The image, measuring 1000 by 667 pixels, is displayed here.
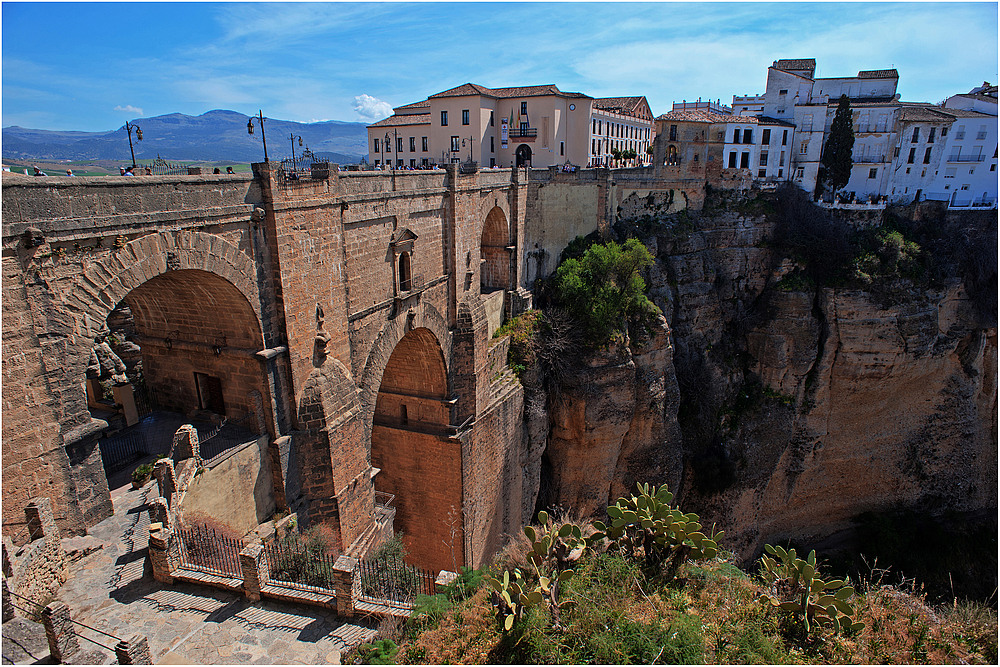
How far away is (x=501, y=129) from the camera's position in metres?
35.4

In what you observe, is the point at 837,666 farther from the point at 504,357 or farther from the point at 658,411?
the point at 658,411

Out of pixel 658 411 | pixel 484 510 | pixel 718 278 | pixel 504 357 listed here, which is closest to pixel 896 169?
pixel 718 278

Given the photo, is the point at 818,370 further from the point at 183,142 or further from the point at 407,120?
the point at 183,142

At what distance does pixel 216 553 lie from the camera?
9344mm

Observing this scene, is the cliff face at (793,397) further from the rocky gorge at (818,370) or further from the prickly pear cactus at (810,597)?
the prickly pear cactus at (810,597)

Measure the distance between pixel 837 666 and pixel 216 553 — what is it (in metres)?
9.32

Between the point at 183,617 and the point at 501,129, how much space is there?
3213 cm

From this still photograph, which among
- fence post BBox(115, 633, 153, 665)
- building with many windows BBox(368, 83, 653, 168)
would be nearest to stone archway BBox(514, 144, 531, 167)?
building with many windows BBox(368, 83, 653, 168)

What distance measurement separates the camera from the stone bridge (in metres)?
7.48

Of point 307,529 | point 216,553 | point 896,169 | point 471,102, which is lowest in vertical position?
point 307,529

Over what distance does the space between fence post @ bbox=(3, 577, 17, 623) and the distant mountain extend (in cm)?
767

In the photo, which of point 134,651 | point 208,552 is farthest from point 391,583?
point 134,651

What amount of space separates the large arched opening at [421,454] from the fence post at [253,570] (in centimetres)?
868

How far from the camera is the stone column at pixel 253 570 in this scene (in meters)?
8.82
